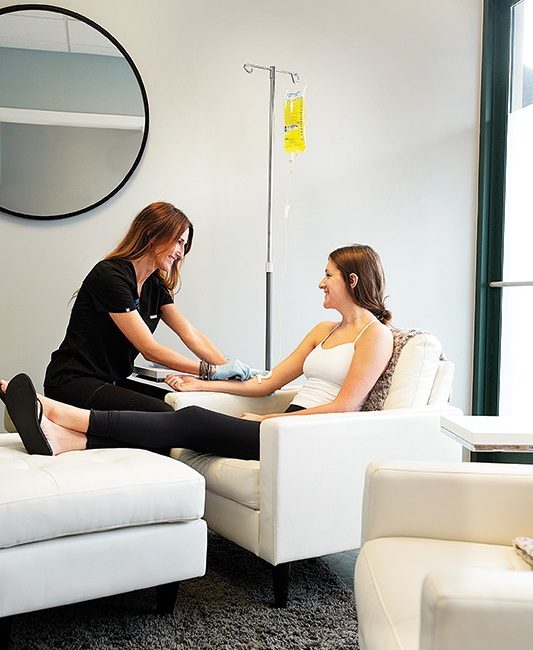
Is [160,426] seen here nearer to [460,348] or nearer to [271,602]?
[271,602]

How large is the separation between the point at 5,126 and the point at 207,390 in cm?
148

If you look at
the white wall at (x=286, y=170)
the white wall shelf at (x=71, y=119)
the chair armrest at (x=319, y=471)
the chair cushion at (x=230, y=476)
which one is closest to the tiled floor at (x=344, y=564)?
the chair armrest at (x=319, y=471)

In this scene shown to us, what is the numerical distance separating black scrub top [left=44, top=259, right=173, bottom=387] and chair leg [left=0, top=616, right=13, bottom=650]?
1104 mm

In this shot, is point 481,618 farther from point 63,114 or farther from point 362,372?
point 63,114

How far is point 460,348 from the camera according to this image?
14.0 feet

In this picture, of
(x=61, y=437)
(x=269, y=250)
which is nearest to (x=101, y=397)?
(x=61, y=437)

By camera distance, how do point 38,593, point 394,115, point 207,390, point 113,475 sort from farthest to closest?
1. point 394,115
2. point 207,390
3. point 113,475
4. point 38,593

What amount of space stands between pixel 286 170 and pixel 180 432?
69.3 inches

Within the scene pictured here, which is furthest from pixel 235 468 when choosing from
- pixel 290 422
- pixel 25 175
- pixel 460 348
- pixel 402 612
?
pixel 460 348

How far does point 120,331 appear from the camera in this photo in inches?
121

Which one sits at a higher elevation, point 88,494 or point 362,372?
point 362,372

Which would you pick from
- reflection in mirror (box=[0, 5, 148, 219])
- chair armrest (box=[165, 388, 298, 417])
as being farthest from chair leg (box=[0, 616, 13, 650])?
reflection in mirror (box=[0, 5, 148, 219])

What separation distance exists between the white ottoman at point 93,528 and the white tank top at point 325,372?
0.74 m

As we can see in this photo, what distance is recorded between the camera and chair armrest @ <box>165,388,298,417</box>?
297 cm
